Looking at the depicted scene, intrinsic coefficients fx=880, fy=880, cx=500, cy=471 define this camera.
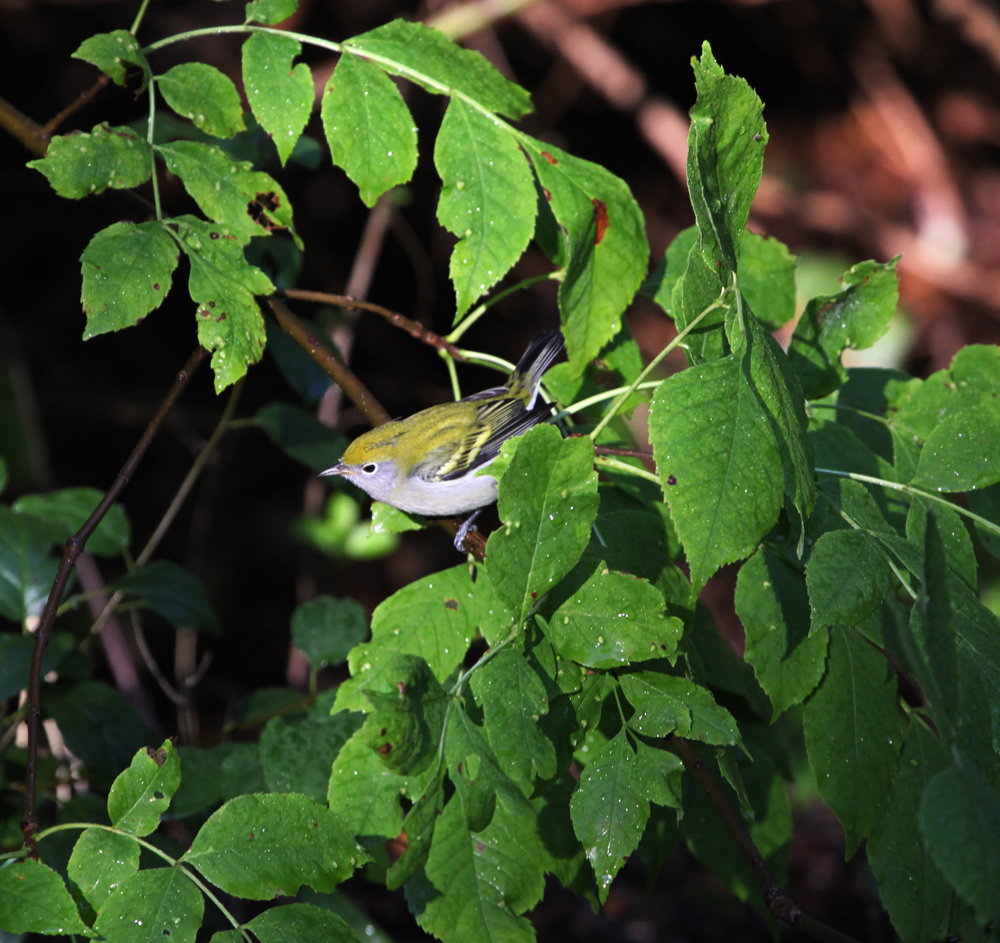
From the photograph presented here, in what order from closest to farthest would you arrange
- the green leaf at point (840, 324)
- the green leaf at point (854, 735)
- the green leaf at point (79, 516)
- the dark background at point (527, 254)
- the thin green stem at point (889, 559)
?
the thin green stem at point (889, 559)
the green leaf at point (854, 735)
the green leaf at point (840, 324)
the green leaf at point (79, 516)
the dark background at point (527, 254)

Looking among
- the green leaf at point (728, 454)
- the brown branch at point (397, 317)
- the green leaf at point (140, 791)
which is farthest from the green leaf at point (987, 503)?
the green leaf at point (140, 791)

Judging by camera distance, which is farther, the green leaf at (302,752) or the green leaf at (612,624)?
the green leaf at (302,752)

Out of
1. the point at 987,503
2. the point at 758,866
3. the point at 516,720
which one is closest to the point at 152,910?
the point at 516,720

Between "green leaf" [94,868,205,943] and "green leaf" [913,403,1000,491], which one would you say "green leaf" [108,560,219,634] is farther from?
"green leaf" [913,403,1000,491]

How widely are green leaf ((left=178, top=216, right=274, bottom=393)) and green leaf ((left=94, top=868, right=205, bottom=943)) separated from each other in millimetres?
778

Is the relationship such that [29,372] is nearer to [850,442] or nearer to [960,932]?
[850,442]

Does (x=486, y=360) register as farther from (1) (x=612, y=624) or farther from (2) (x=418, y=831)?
(2) (x=418, y=831)

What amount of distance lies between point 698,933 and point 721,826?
1739mm

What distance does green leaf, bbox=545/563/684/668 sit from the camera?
1309mm

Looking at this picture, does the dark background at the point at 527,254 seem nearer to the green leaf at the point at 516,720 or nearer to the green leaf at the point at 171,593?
the green leaf at the point at 171,593

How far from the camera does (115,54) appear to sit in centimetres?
168

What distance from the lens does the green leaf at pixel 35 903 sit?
1212mm

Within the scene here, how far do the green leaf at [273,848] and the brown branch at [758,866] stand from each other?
553 millimetres

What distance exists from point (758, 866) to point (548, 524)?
617 mm
